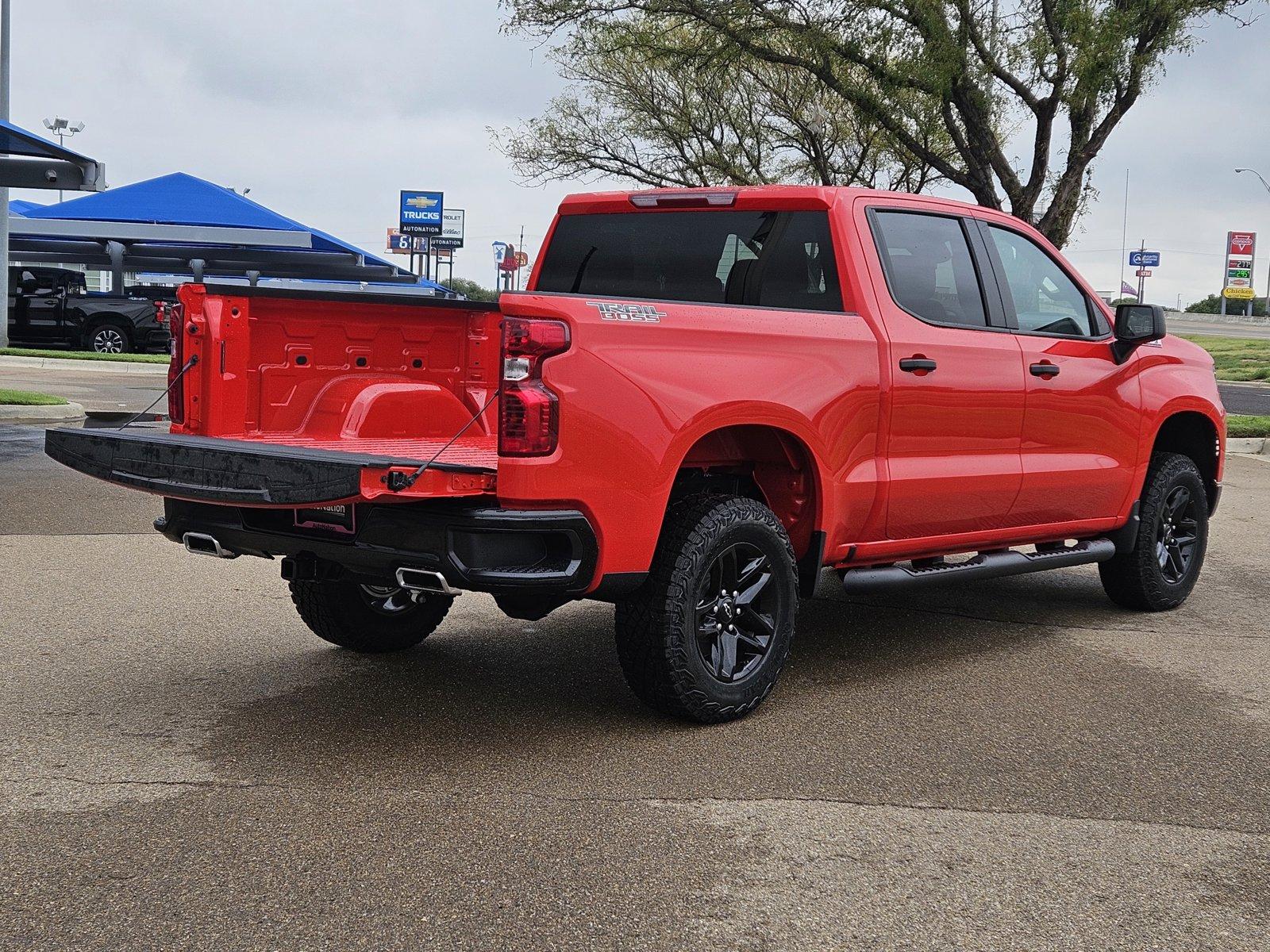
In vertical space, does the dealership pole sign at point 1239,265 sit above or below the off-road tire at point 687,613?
above

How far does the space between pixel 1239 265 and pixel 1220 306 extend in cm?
724

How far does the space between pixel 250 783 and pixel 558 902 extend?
1288 millimetres

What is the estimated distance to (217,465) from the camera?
4.52m

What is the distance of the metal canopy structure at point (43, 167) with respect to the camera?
13508 millimetres

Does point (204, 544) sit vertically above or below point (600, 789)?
A: above

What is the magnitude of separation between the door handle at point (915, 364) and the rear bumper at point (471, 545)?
179 centimetres

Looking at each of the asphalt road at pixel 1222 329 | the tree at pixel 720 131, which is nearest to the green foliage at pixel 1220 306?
the asphalt road at pixel 1222 329

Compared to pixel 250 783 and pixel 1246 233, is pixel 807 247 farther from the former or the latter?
pixel 1246 233

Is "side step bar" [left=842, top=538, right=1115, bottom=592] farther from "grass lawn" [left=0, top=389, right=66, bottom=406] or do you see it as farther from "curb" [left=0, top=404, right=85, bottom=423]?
"grass lawn" [left=0, top=389, right=66, bottom=406]

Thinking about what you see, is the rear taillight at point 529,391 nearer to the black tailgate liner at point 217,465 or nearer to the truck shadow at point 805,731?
the black tailgate liner at point 217,465

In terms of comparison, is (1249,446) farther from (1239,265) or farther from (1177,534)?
(1239,265)

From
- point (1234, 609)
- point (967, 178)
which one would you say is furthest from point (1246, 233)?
point (1234, 609)

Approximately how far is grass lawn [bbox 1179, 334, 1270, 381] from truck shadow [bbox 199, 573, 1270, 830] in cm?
3158

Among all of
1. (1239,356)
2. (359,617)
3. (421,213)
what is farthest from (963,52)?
(421,213)
